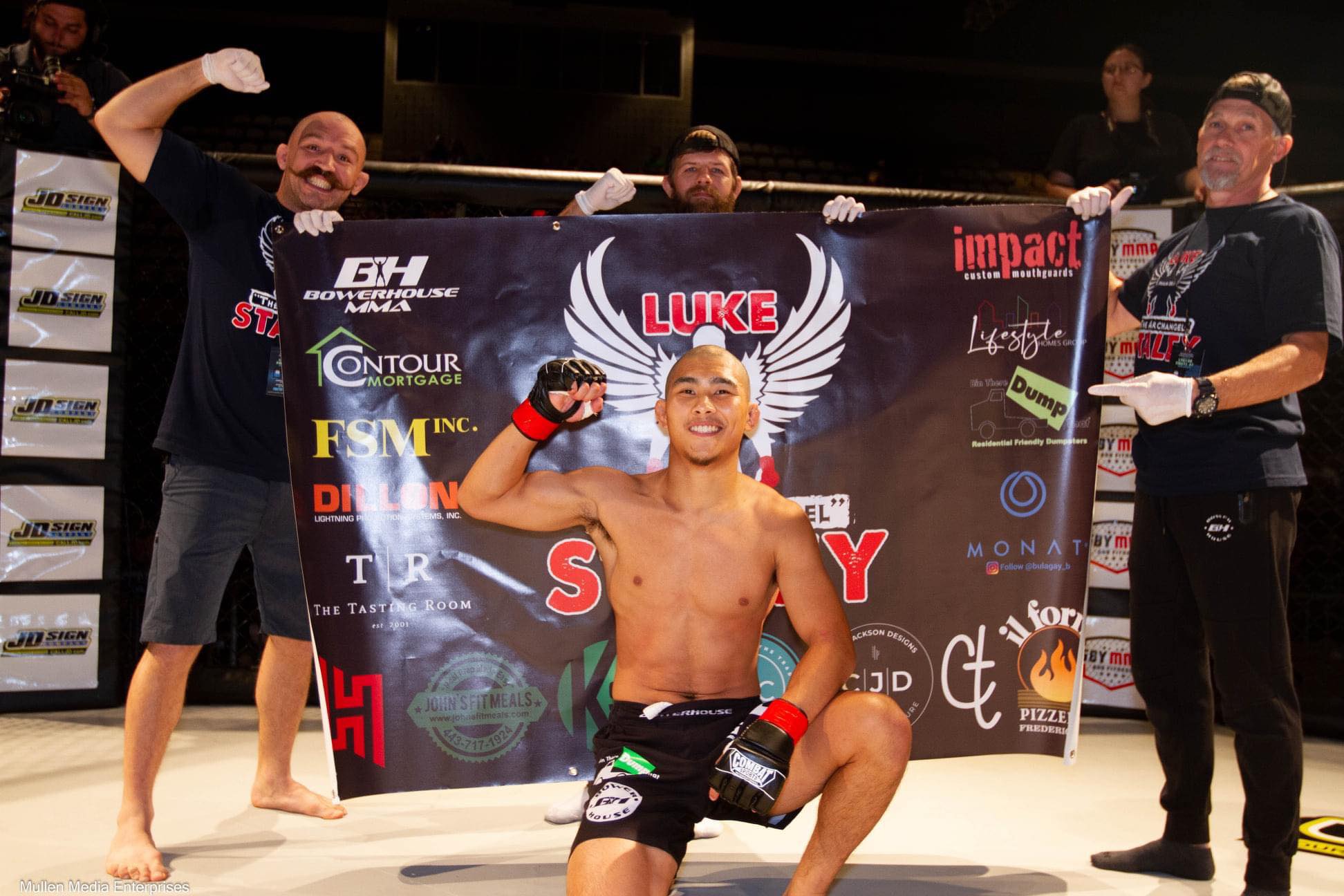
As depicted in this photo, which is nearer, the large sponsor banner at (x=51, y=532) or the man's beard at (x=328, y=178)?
the man's beard at (x=328, y=178)

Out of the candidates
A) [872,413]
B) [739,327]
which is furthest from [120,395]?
[872,413]

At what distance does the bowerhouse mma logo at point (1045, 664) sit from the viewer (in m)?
2.51

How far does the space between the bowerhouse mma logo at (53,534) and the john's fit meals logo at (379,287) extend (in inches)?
70.5

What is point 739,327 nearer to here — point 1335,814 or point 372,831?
point 372,831

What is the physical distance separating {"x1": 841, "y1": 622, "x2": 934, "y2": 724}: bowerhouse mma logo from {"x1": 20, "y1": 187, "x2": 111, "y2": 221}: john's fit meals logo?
3038 millimetres

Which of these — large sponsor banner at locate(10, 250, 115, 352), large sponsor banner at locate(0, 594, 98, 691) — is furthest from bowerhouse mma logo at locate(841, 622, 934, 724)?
large sponsor banner at locate(10, 250, 115, 352)

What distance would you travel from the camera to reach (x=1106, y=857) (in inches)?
94.0

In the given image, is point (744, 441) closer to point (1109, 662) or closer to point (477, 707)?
point (477, 707)

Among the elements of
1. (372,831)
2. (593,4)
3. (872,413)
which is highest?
(593,4)

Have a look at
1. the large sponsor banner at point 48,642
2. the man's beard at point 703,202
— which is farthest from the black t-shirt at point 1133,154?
the large sponsor banner at point 48,642

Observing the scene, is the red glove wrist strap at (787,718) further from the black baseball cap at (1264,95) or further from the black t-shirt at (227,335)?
the black baseball cap at (1264,95)

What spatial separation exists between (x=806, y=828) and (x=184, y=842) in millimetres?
1512

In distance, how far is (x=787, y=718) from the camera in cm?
181

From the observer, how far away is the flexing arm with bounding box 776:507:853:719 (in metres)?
1.90
